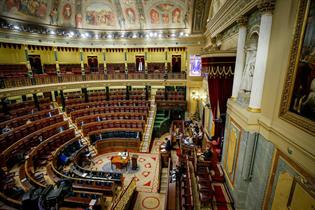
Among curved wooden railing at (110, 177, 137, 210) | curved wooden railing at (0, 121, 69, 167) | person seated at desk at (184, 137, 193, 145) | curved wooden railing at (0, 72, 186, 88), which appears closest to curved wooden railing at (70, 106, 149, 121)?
curved wooden railing at (0, 121, 69, 167)

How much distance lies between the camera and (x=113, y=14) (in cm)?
1388

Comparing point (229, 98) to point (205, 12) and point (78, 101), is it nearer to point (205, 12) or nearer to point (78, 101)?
point (205, 12)

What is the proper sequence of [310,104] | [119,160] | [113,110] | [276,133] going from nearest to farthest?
[310,104]
[276,133]
[119,160]
[113,110]

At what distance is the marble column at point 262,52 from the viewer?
3.47 meters

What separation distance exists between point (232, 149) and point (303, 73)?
294 cm

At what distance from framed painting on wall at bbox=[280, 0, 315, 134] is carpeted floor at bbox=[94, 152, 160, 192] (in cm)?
697

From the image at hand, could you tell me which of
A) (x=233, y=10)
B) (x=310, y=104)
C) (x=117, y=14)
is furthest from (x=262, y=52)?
(x=117, y=14)

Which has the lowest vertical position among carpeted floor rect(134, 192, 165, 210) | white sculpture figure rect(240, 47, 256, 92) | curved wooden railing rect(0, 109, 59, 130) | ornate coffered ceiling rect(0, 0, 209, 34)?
carpeted floor rect(134, 192, 165, 210)

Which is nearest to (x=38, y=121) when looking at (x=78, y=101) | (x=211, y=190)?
(x=78, y=101)

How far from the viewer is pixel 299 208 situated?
8.85 ft

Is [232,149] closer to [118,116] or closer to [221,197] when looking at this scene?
[221,197]

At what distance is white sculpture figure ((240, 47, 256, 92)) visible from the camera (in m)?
4.39

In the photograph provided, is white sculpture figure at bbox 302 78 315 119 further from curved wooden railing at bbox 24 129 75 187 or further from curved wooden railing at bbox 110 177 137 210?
curved wooden railing at bbox 24 129 75 187

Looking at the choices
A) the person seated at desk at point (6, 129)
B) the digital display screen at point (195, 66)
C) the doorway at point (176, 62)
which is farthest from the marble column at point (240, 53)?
the doorway at point (176, 62)
